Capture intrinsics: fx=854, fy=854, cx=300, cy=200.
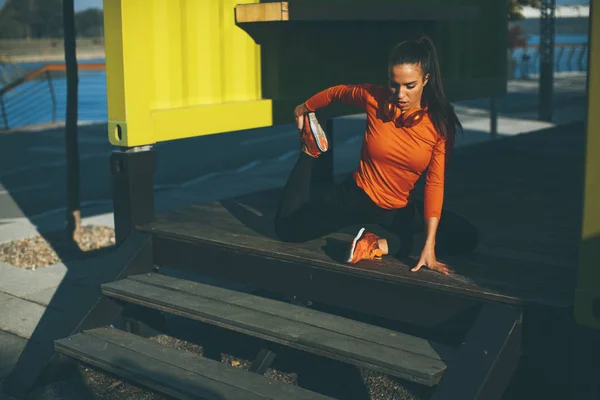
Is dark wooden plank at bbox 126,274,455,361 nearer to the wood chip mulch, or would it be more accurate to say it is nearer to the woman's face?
the woman's face

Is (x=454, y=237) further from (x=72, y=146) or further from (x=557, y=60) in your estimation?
(x=557, y=60)

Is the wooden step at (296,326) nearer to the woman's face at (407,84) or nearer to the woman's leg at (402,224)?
the woman's leg at (402,224)

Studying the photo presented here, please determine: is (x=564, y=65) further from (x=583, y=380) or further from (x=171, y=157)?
(x=583, y=380)

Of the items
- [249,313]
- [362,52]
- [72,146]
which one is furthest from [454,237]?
[72,146]

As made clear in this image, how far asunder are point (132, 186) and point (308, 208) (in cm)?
119

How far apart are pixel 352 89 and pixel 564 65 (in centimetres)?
3847

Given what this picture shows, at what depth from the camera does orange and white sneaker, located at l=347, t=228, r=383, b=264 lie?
14.9 ft

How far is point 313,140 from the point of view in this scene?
4930 millimetres

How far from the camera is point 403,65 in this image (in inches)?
173

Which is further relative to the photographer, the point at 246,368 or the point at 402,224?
the point at 246,368

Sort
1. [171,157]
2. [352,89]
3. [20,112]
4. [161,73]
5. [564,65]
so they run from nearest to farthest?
[352,89], [161,73], [171,157], [20,112], [564,65]

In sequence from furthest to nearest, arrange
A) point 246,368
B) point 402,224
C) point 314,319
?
point 246,368
point 402,224
point 314,319

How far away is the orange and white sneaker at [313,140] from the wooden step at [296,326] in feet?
2.95

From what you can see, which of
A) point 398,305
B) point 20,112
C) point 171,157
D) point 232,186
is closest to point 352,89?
point 398,305
